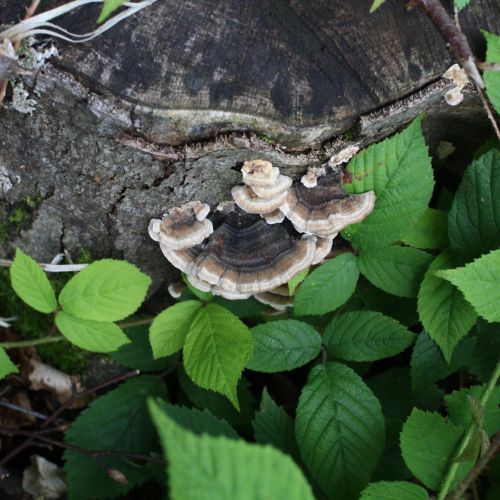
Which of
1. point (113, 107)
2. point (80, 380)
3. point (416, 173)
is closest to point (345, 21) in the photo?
point (416, 173)

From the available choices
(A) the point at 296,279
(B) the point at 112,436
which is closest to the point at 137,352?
(B) the point at 112,436

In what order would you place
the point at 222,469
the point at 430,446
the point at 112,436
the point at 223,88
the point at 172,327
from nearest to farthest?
the point at 222,469 → the point at 223,88 → the point at 430,446 → the point at 172,327 → the point at 112,436

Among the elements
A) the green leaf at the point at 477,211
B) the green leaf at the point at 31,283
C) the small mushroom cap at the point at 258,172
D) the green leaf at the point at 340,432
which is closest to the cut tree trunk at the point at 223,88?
the small mushroom cap at the point at 258,172

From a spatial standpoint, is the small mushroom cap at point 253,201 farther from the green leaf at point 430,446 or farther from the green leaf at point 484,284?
the green leaf at point 430,446

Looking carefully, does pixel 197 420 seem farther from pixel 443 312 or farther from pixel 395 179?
pixel 395 179

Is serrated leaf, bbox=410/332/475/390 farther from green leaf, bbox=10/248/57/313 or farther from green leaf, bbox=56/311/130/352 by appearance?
green leaf, bbox=10/248/57/313

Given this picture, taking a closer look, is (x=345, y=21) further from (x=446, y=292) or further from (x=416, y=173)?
(x=446, y=292)
